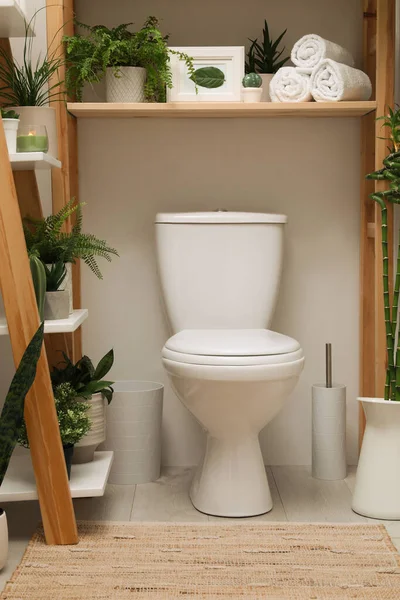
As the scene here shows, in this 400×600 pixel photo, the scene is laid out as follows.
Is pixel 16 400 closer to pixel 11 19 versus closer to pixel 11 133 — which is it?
pixel 11 133

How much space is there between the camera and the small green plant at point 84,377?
2340mm

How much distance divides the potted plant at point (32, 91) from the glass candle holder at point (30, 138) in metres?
0.09

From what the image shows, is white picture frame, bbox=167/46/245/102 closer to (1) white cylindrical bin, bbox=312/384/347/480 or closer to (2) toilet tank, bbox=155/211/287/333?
(2) toilet tank, bbox=155/211/287/333

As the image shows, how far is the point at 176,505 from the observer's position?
96.3 inches

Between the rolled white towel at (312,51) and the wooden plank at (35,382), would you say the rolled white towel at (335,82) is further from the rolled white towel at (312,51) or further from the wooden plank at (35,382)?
the wooden plank at (35,382)

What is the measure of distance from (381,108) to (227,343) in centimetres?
86

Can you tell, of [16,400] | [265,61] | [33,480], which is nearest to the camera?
[16,400]

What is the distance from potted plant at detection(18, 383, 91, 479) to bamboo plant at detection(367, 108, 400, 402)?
0.85 m

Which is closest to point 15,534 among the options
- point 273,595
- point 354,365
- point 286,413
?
point 273,595

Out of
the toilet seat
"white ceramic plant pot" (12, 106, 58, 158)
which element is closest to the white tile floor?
the toilet seat

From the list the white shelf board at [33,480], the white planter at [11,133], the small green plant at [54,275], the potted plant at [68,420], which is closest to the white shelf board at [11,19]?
the white planter at [11,133]

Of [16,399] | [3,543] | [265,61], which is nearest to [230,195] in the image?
[265,61]

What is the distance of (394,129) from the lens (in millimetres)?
2395

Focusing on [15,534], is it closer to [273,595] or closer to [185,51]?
[273,595]
